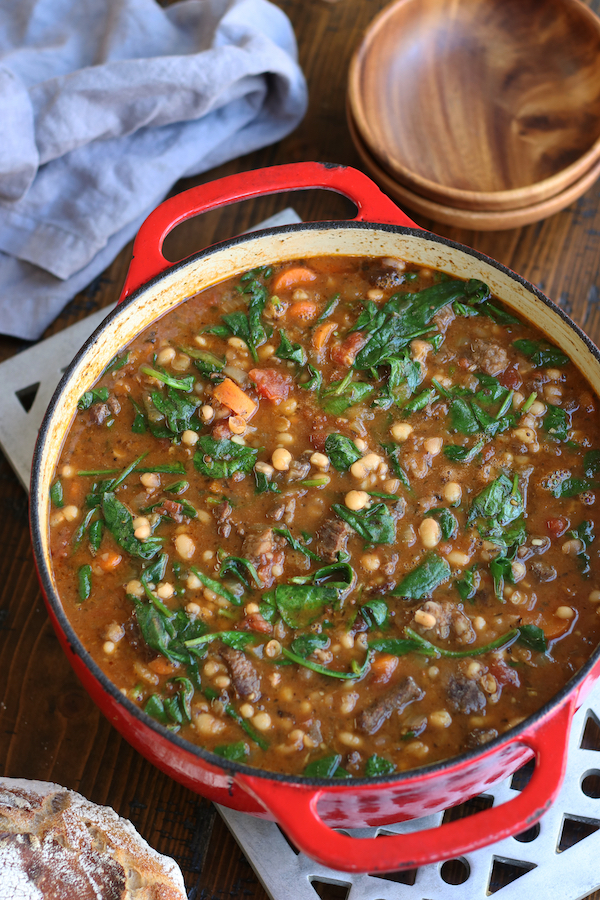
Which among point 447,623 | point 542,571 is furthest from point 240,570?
point 542,571

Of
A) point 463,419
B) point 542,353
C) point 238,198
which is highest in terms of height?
point 238,198

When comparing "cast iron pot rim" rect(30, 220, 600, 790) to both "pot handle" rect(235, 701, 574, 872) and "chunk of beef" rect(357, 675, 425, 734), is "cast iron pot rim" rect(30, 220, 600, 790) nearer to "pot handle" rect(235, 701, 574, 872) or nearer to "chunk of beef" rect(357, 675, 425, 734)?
"pot handle" rect(235, 701, 574, 872)

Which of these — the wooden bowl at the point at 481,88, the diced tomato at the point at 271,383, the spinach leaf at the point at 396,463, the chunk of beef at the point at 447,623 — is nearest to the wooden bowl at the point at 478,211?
the wooden bowl at the point at 481,88

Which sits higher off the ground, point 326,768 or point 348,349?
point 348,349

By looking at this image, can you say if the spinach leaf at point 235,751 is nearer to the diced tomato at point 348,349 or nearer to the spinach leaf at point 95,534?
the spinach leaf at point 95,534

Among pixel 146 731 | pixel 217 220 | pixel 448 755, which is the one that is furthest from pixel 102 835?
pixel 217 220

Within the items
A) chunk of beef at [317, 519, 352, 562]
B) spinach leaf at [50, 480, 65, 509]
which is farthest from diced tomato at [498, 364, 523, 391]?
spinach leaf at [50, 480, 65, 509]

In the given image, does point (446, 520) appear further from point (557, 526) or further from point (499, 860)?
point (499, 860)
